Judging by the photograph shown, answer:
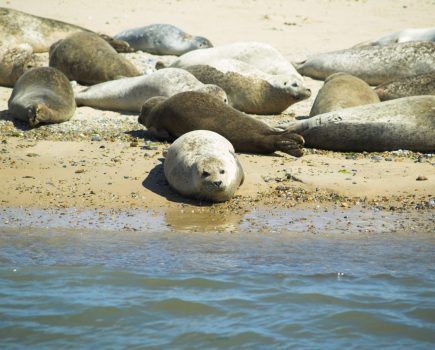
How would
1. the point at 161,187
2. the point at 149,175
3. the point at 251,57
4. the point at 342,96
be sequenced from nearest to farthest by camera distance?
the point at 161,187 < the point at 149,175 < the point at 342,96 < the point at 251,57

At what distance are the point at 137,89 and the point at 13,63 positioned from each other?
1966mm

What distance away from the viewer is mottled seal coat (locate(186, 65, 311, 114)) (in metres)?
9.55

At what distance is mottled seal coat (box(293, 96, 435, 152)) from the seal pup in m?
1.46

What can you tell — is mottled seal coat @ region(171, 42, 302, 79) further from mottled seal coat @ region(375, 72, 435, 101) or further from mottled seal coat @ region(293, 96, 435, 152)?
mottled seal coat @ region(293, 96, 435, 152)

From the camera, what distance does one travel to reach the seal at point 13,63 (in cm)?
1052

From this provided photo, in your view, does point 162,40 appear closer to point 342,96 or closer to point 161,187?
point 342,96

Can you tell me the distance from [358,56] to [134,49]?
3.65 m

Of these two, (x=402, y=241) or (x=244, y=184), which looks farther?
(x=244, y=184)

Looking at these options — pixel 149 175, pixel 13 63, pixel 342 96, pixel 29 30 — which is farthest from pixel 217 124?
pixel 29 30

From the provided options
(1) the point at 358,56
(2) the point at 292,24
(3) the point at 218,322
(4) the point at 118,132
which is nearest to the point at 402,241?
(3) the point at 218,322

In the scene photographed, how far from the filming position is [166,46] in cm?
1366

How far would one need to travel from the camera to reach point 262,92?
9.61m

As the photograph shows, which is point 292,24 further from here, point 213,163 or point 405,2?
point 213,163

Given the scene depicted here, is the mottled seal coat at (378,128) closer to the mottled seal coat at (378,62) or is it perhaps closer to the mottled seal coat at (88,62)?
the mottled seal coat at (378,62)
